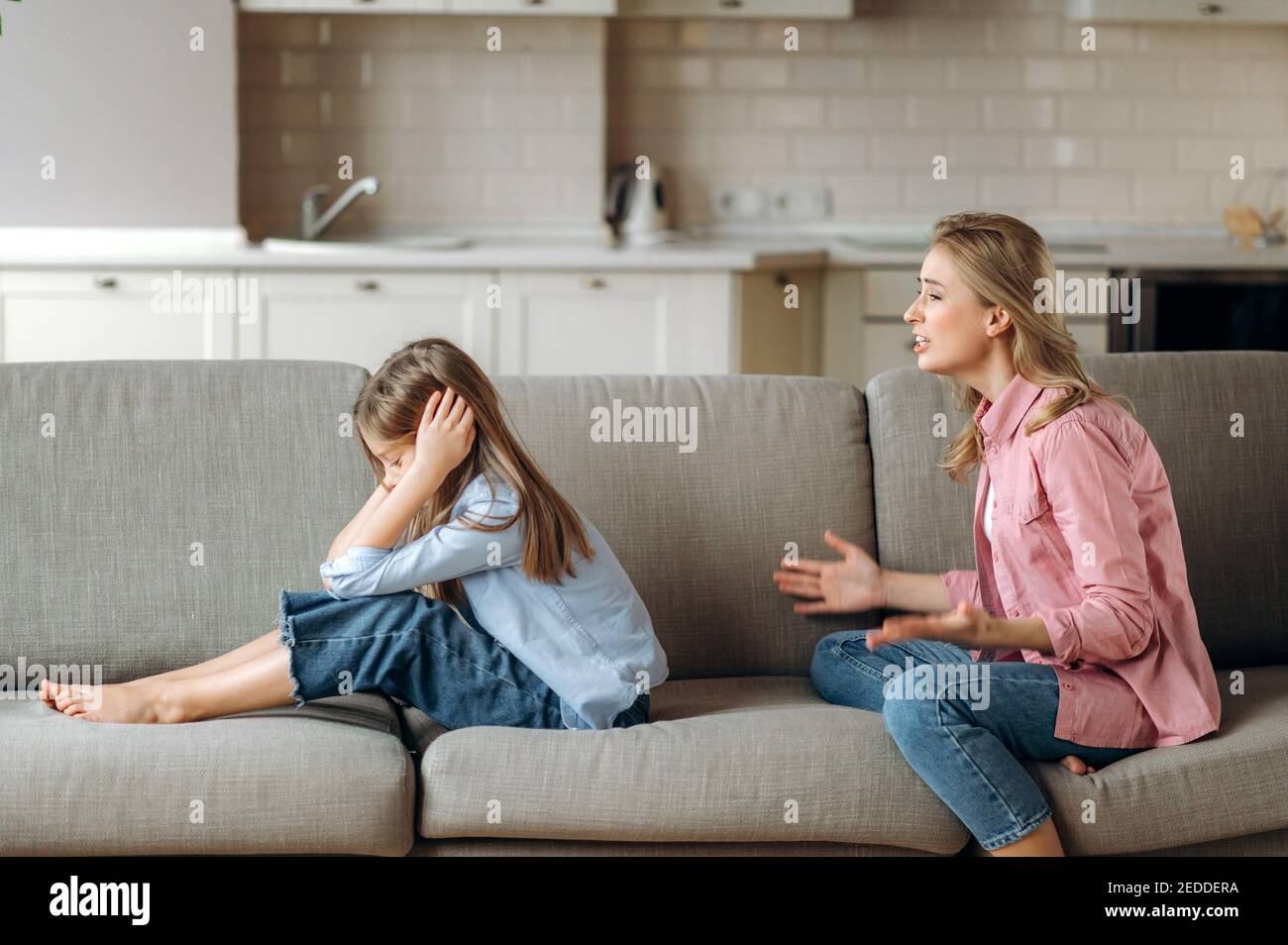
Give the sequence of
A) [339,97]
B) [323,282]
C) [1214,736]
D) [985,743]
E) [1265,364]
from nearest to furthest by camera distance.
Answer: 1. [985,743]
2. [1214,736]
3. [1265,364]
4. [323,282]
5. [339,97]

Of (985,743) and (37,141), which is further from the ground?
(37,141)

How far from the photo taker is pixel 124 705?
1799 mm

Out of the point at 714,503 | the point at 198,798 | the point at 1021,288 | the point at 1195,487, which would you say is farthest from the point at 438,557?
the point at 1195,487

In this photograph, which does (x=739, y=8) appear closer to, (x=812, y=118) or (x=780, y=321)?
(x=812, y=118)

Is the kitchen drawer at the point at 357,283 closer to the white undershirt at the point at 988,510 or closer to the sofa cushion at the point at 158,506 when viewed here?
the sofa cushion at the point at 158,506

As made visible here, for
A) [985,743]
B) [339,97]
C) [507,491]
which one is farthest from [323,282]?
[985,743]

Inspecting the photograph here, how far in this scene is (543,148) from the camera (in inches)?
160

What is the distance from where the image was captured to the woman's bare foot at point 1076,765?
171 centimetres

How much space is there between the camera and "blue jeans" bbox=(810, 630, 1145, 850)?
5.36ft

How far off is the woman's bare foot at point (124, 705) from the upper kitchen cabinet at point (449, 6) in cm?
234

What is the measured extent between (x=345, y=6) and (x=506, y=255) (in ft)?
2.57

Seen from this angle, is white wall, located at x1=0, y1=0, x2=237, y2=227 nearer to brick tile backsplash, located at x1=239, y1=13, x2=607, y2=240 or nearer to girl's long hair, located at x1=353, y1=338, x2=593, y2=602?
brick tile backsplash, located at x1=239, y1=13, x2=607, y2=240
